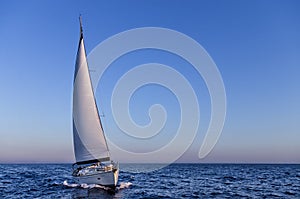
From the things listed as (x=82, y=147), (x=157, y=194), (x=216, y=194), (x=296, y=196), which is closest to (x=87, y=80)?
(x=82, y=147)

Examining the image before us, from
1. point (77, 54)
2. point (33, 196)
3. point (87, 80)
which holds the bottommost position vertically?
point (33, 196)

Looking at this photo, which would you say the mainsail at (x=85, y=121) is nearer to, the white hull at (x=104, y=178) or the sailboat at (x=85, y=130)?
the sailboat at (x=85, y=130)

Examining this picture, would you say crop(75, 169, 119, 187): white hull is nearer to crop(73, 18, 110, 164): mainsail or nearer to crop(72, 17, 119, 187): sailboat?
crop(72, 17, 119, 187): sailboat

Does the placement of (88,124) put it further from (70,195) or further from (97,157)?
(70,195)

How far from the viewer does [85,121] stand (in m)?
35.2

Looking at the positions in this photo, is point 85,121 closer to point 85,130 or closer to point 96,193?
point 85,130

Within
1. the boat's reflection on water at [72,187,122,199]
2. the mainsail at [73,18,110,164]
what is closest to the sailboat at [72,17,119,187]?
the mainsail at [73,18,110,164]

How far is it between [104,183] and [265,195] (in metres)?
16.2

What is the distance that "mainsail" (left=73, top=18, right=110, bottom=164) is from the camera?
3450cm

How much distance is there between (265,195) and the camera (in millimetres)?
30531

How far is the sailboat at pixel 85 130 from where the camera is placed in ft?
112

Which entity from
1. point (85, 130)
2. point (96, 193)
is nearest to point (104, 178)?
point (96, 193)

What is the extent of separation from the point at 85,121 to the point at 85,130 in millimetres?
1020

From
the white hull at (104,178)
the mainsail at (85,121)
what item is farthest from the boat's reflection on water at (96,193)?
the mainsail at (85,121)
